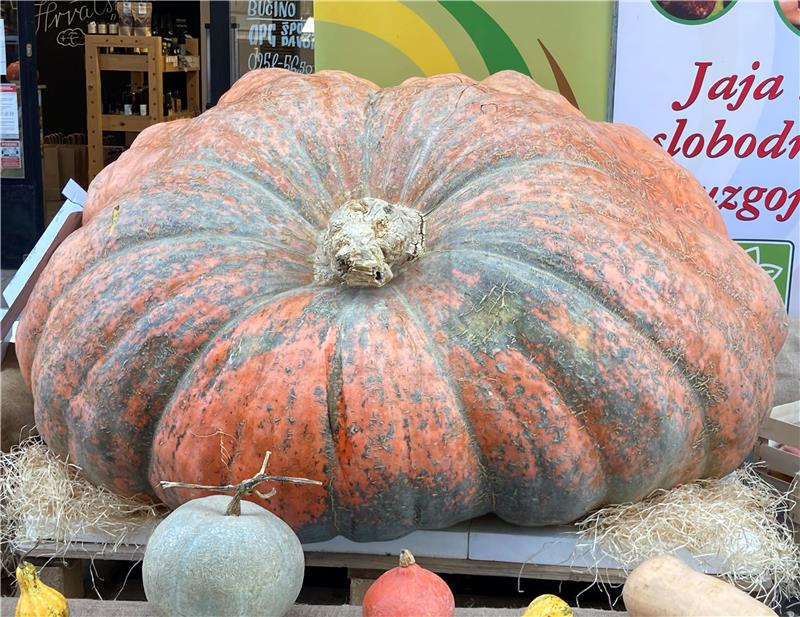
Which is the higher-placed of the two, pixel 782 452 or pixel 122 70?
pixel 122 70

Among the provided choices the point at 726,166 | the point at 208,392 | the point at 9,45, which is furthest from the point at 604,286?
the point at 9,45

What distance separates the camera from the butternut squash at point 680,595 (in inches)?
62.8

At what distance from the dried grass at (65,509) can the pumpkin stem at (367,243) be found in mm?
740

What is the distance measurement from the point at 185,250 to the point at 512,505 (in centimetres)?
91

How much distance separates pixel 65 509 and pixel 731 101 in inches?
101

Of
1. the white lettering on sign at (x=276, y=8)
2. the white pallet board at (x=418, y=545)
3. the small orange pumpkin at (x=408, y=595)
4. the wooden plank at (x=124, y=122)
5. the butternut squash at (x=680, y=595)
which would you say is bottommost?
the white pallet board at (x=418, y=545)

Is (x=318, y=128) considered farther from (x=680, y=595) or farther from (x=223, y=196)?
(x=680, y=595)

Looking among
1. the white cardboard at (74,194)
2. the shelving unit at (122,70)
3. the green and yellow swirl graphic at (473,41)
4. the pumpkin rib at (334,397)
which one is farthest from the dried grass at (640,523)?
the shelving unit at (122,70)

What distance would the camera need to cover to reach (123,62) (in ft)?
23.3

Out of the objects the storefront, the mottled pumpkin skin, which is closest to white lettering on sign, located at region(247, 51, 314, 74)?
the storefront

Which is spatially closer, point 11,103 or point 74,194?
point 74,194

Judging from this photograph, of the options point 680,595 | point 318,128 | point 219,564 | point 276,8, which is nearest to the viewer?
point 219,564

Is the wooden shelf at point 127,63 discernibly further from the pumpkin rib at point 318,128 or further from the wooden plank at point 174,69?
the pumpkin rib at point 318,128

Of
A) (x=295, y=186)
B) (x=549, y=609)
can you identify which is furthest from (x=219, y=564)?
(x=295, y=186)
